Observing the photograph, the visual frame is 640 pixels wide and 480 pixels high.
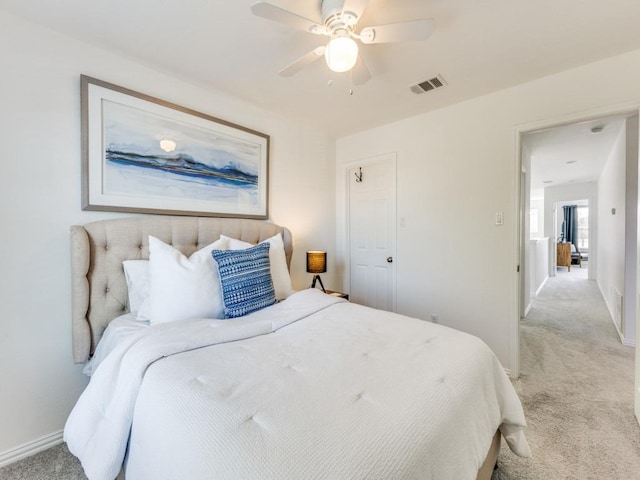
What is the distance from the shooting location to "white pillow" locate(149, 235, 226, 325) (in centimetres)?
159

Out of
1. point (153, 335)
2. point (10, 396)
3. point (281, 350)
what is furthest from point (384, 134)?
point (10, 396)

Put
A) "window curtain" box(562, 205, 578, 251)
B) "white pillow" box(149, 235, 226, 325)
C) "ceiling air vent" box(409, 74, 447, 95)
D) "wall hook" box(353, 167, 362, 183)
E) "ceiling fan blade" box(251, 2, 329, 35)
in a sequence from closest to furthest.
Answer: "ceiling fan blade" box(251, 2, 329, 35) → "white pillow" box(149, 235, 226, 325) → "ceiling air vent" box(409, 74, 447, 95) → "wall hook" box(353, 167, 362, 183) → "window curtain" box(562, 205, 578, 251)

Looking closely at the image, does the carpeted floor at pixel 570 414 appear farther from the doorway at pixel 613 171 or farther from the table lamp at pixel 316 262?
the table lamp at pixel 316 262

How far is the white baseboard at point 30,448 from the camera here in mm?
1543

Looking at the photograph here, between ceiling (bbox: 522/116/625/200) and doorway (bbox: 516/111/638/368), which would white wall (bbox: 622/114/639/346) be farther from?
ceiling (bbox: 522/116/625/200)

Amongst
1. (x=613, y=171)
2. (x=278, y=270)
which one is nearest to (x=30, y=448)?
(x=278, y=270)

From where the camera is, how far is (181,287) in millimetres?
1631

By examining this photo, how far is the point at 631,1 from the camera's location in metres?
1.46

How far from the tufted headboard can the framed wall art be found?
15 centimetres

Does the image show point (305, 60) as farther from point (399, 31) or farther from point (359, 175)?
point (359, 175)

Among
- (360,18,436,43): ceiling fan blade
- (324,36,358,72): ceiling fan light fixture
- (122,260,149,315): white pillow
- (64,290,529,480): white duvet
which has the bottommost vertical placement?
(64,290,529,480): white duvet

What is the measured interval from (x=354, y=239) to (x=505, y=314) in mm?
1741

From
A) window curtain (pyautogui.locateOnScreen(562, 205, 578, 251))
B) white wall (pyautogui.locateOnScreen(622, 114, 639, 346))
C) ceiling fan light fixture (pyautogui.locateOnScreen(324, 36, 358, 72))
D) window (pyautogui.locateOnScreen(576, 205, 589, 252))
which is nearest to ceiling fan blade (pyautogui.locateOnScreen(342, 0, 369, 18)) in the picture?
ceiling fan light fixture (pyautogui.locateOnScreen(324, 36, 358, 72))

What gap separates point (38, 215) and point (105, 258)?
1.34ft
